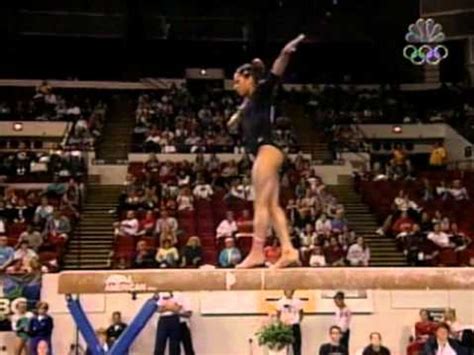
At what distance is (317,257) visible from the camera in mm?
16656

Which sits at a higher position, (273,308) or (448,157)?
(448,157)

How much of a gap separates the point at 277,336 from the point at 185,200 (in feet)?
18.6

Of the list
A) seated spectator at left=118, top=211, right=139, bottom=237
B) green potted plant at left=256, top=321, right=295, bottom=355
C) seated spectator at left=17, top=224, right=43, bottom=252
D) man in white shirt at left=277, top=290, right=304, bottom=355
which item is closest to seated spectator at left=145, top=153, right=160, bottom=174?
seated spectator at left=118, top=211, right=139, bottom=237

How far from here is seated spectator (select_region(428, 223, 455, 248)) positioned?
18.1 m

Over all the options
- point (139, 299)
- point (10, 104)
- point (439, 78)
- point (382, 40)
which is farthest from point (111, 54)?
point (139, 299)

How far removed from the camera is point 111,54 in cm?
3094

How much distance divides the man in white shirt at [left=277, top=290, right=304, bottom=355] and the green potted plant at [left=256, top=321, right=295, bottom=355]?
42cm

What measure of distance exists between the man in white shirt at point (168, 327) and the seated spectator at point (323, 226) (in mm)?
3929

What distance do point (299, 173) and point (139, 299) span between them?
21.5ft

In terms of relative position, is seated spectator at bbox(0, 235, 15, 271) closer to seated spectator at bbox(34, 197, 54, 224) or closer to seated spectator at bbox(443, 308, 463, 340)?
seated spectator at bbox(34, 197, 54, 224)

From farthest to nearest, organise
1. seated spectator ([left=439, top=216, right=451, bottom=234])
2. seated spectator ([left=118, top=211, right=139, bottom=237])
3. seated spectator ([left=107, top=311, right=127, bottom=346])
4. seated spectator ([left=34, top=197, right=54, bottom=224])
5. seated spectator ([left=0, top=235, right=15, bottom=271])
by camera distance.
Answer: seated spectator ([left=439, top=216, right=451, bottom=234]) → seated spectator ([left=34, top=197, right=54, bottom=224]) → seated spectator ([left=118, top=211, right=139, bottom=237]) → seated spectator ([left=0, top=235, right=15, bottom=271]) → seated spectator ([left=107, top=311, right=127, bottom=346])

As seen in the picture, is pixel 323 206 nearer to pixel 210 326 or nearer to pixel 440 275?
pixel 210 326

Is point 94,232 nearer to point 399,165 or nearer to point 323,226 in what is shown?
point 323,226

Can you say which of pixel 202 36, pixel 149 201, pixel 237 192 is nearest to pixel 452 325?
pixel 237 192
